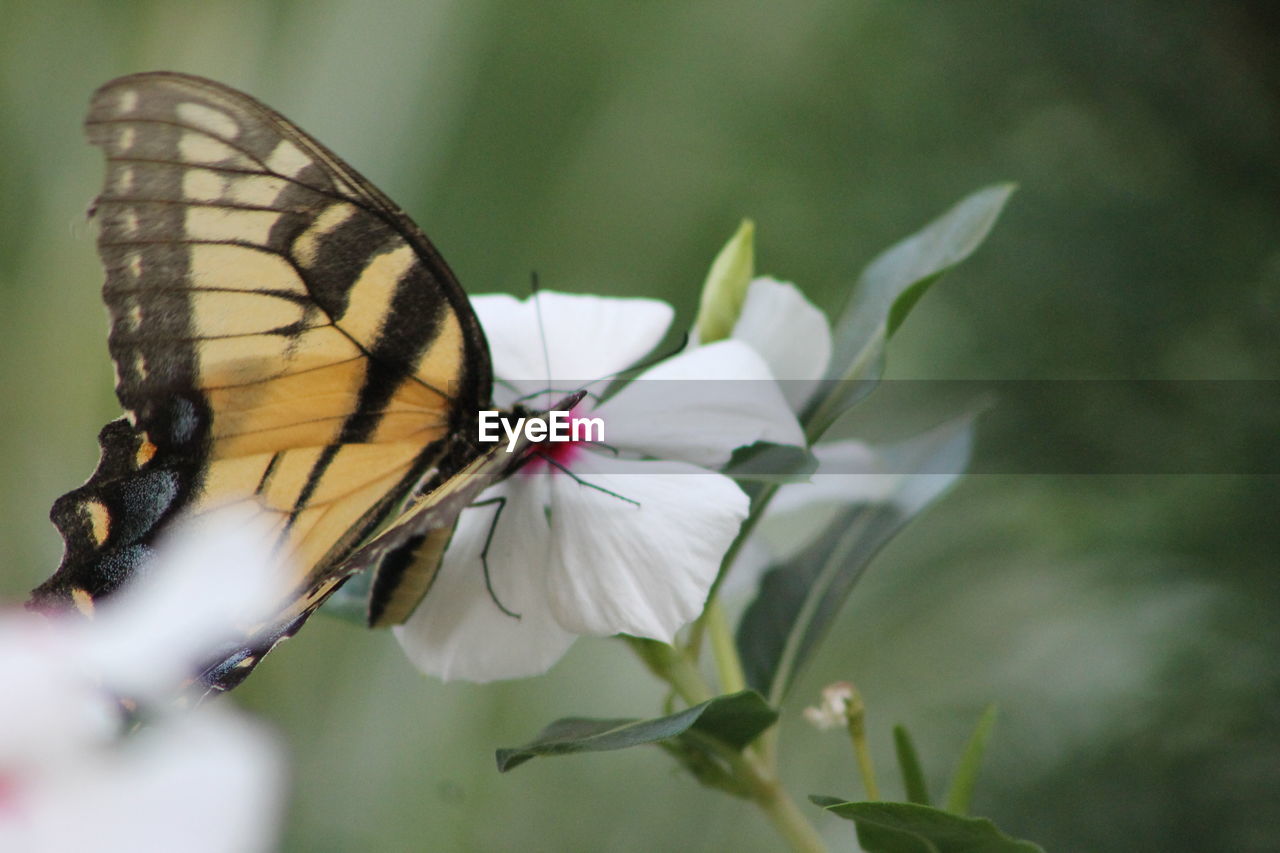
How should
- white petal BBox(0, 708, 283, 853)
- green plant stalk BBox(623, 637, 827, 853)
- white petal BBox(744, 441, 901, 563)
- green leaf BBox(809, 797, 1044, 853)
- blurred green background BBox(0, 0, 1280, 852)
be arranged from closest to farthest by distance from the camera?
white petal BBox(0, 708, 283, 853) → green leaf BBox(809, 797, 1044, 853) → green plant stalk BBox(623, 637, 827, 853) → white petal BBox(744, 441, 901, 563) → blurred green background BBox(0, 0, 1280, 852)

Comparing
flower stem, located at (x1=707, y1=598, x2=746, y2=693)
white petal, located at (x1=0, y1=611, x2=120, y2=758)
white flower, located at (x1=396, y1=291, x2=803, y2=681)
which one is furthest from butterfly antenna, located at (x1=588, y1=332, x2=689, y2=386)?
white petal, located at (x1=0, y1=611, x2=120, y2=758)

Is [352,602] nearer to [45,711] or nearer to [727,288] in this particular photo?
[727,288]

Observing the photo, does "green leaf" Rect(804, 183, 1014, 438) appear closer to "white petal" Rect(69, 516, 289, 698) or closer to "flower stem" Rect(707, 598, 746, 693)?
"flower stem" Rect(707, 598, 746, 693)

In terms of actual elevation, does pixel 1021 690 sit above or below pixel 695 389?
below

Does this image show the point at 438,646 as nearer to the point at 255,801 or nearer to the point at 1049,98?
the point at 255,801

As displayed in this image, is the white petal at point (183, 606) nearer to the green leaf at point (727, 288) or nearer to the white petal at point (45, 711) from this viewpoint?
the white petal at point (45, 711)

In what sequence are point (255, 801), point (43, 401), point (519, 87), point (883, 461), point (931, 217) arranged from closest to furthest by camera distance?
point (255, 801) < point (883, 461) < point (931, 217) < point (43, 401) < point (519, 87)

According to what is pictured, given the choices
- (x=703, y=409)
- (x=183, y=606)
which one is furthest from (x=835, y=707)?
(x=183, y=606)

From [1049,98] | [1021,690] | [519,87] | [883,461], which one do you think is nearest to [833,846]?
[1021,690]

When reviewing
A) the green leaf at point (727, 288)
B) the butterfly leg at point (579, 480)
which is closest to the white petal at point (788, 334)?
the green leaf at point (727, 288)
